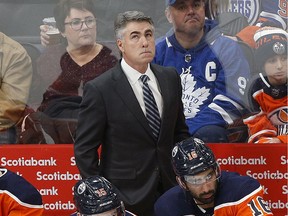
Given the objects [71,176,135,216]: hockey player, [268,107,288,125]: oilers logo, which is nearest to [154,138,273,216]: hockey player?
[71,176,135,216]: hockey player

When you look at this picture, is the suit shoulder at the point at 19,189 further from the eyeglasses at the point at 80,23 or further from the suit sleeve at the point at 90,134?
the eyeglasses at the point at 80,23

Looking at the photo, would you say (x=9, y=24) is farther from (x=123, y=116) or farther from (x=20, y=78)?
(x=123, y=116)

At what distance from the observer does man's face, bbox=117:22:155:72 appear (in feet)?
18.2

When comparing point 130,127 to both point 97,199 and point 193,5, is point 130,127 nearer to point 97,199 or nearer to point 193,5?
point 97,199

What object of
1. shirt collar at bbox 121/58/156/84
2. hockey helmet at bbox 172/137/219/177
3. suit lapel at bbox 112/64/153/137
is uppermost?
shirt collar at bbox 121/58/156/84

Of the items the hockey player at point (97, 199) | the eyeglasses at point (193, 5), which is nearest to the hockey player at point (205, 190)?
the hockey player at point (97, 199)

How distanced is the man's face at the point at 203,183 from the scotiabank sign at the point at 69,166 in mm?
1182

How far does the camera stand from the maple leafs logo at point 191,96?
20.3ft

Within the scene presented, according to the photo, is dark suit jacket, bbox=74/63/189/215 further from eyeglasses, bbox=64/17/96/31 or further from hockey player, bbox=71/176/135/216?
eyeglasses, bbox=64/17/96/31

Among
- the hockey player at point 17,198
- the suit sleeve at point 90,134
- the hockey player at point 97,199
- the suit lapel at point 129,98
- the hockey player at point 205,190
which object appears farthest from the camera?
the suit lapel at point 129,98

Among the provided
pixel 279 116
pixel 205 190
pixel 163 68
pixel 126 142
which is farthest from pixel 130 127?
pixel 279 116

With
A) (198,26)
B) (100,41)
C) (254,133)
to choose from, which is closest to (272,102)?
(254,133)

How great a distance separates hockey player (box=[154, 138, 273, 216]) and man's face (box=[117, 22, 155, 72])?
65 centimetres

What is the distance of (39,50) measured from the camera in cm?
629
